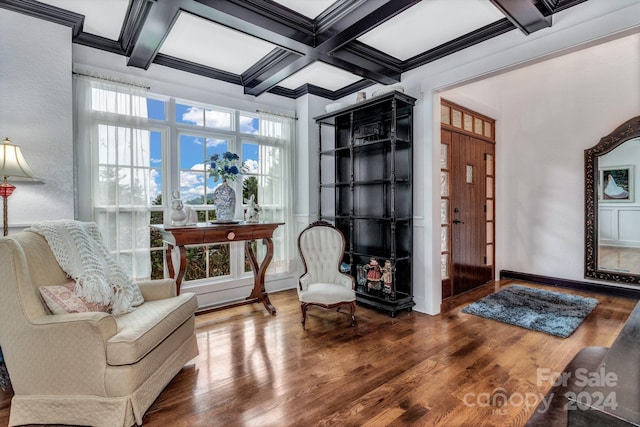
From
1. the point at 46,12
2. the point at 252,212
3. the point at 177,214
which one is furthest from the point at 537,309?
the point at 46,12

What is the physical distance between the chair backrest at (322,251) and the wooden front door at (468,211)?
1.44 metres

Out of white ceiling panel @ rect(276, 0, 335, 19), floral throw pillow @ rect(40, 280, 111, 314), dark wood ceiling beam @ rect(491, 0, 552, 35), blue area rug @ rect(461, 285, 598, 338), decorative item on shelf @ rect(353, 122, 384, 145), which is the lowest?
blue area rug @ rect(461, 285, 598, 338)

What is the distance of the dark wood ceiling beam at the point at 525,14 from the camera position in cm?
219

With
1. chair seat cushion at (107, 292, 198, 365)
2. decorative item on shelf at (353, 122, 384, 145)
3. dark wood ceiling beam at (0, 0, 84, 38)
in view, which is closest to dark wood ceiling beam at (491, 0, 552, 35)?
decorative item on shelf at (353, 122, 384, 145)

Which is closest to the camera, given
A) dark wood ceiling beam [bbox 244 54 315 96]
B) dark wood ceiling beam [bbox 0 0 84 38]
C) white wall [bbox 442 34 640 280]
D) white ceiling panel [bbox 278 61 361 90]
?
dark wood ceiling beam [bbox 0 0 84 38]

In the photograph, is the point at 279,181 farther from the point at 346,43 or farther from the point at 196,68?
the point at 346,43

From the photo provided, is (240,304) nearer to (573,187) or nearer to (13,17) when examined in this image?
(13,17)

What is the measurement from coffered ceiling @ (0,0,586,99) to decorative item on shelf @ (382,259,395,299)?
2.14 metres

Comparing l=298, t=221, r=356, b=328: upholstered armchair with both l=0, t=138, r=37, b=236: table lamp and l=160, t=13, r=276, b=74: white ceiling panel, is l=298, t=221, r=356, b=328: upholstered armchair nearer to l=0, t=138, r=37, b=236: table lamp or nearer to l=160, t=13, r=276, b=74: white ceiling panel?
l=160, t=13, r=276, b=74: white ceiling panel

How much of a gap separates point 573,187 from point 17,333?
5.80 m

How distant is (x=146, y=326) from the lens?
1.81 metres

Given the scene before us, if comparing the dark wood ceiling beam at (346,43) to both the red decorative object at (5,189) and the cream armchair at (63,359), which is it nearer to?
the red decorative object at (5,189)

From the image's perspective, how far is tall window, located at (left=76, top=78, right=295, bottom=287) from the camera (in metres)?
2.95

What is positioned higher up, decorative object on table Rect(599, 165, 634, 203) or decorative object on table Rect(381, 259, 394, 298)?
decorative object on table Rect(599, 165, 634, 203)
